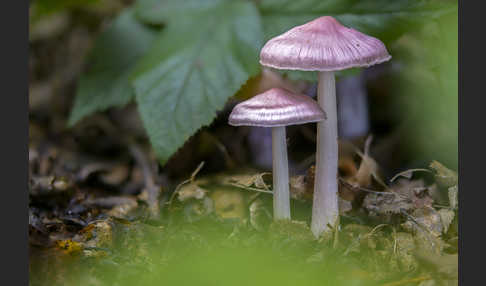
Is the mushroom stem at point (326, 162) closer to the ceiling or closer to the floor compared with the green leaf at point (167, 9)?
closer to the floor

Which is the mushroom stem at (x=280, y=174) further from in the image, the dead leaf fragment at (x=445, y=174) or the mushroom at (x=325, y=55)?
the dead leaf fragment at (x=445, y=174)

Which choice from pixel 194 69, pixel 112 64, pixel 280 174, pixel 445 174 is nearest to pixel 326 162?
pixel 280 174

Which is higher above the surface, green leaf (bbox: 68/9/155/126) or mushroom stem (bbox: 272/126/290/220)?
green leaf (bbox: 68/9/155/126)

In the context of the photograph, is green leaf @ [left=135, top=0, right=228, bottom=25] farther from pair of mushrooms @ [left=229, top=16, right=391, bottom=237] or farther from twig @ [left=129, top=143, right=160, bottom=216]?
pair of mushrooms @ [left=229, top=16, right=391, bottom=237]

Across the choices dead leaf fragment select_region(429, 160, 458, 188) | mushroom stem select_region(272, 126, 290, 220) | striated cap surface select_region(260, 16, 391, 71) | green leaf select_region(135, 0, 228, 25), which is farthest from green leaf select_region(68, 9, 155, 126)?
dead leaf fragment select_region(429, 160, 458, 188)

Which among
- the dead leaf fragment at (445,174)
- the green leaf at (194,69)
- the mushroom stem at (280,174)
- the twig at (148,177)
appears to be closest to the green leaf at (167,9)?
the green leaf at (194,69)

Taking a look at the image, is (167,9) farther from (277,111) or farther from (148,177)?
(277,111)
